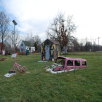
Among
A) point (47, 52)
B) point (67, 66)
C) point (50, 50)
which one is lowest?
point (67, 66)

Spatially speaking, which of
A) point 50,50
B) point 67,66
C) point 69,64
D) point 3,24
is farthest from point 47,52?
point 3,24

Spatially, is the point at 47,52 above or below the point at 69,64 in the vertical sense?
above

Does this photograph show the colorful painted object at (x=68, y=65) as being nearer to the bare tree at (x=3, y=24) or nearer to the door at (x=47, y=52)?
the door at (x=47, y=52)

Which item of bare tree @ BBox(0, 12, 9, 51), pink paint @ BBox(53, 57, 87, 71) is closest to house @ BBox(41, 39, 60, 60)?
pink paint @ BBox(53, 57, 87, 71)

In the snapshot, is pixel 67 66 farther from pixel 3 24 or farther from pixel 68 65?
pixel 3 24

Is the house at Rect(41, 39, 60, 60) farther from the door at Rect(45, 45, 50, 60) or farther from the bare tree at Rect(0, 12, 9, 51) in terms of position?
the bare tree at Rect(0, 12, 9, 51)

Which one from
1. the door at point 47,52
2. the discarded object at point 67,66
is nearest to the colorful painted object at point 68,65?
the discarded object at point 67,66

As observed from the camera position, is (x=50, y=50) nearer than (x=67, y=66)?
No

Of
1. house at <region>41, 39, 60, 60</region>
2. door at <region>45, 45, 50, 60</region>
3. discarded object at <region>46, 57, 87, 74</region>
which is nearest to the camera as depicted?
discarded object at <region>46, 57, 87, 74</region>

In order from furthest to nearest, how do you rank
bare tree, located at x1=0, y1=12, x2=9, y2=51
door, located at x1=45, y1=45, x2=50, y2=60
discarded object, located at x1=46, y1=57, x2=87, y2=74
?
bare tree, located at x1=0, y1=12, x2=9, y2=51 → door, located at x1=45, y1=45, x2=50, y2=60 → discarded object, located at x1=46, y1=57, x2=87, y2=74

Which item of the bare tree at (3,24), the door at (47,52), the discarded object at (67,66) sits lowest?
the discarded object at (67,66)

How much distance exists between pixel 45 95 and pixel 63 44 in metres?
33.0

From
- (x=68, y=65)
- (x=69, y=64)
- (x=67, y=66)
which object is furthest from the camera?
(x=69, y=64)

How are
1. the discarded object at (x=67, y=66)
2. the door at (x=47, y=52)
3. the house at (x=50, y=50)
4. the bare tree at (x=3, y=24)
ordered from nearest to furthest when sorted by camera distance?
the discarded object at (x=67, y=66), the house at (x=50, y=50), the door at (x=47, y=52), the bare tree at (x=3, y=24)
